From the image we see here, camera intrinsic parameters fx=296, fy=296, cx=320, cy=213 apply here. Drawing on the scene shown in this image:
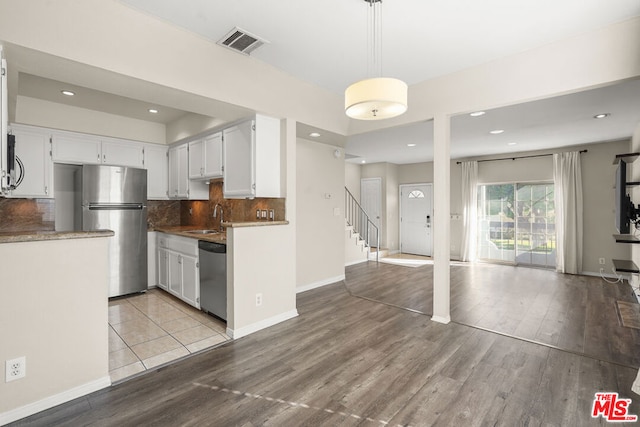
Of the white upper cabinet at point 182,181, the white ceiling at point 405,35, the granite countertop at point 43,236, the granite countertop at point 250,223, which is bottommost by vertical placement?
the granite countertop at point 43,236

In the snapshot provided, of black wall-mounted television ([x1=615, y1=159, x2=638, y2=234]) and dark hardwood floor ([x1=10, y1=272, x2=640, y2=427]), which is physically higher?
black wall-mounted television ([x1=615, y1=159, x2=638, y2=234])

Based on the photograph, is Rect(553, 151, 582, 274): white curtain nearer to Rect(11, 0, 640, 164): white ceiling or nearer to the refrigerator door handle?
Rect(11, 0, 640, 164): white ceiling

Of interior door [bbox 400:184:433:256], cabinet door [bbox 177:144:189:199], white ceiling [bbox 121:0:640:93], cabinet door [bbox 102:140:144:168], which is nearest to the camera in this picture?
white ceiling [bbox 121:0:640:93]

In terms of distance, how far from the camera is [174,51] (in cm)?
262

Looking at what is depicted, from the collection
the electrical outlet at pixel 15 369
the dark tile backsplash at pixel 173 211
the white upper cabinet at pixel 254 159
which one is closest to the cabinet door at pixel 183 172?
the dark tile backsplash at pixel 173 211

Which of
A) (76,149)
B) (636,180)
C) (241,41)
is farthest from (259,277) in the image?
(636,180)

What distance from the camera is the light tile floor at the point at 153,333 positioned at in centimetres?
262

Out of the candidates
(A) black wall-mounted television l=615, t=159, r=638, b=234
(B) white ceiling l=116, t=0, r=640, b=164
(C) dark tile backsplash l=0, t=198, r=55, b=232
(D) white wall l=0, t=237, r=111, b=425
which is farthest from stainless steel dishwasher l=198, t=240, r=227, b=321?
(A) black wall-mounted television l=615, t=159, r=638, b=234

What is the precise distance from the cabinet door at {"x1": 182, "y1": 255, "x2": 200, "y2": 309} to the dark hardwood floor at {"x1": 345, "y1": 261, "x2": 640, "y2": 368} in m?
2.39

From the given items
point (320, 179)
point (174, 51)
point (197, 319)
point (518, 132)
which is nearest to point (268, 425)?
point (197, 319)

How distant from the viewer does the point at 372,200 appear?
9000 millimetres

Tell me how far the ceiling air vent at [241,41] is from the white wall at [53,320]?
2040mm

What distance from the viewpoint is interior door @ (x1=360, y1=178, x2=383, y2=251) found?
28.9 feet

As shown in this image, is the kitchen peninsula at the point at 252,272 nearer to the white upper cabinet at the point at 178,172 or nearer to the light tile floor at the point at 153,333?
the light tile floor at the point at 153,333
